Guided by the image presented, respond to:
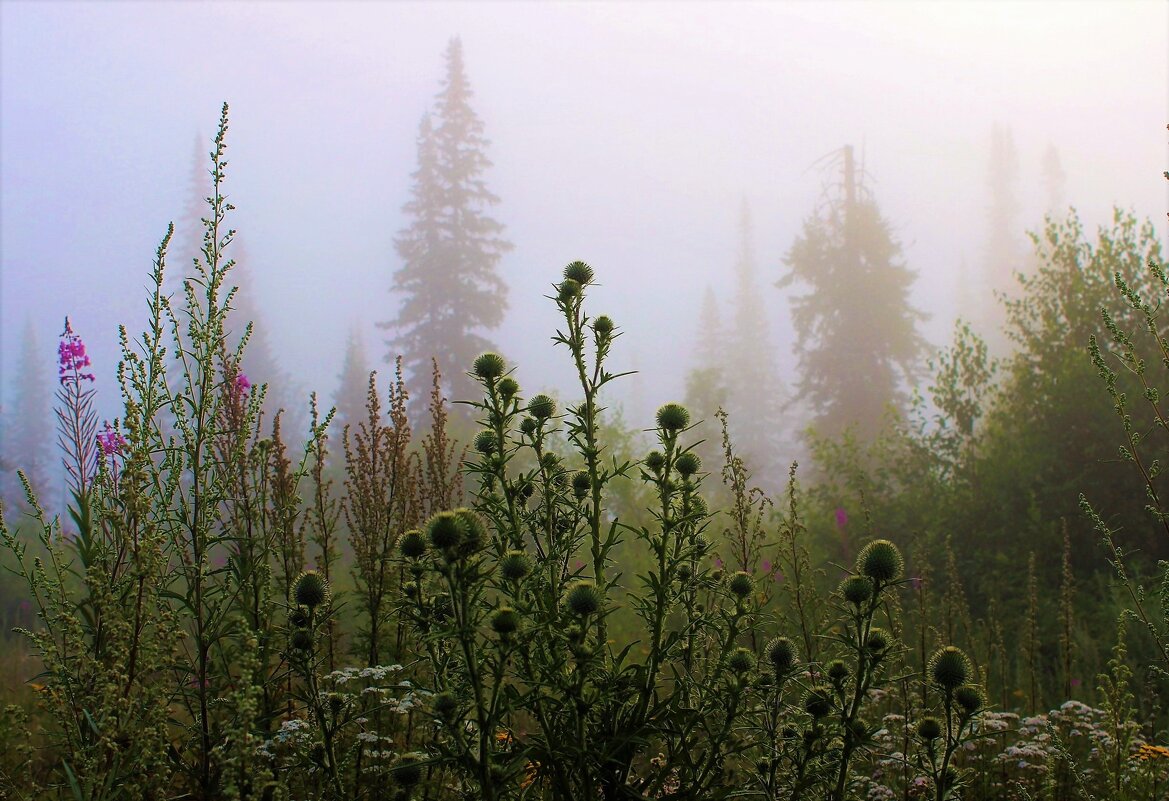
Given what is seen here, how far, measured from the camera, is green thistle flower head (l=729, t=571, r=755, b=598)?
2818mm

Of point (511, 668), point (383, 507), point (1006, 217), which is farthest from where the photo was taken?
point (1006, 217)

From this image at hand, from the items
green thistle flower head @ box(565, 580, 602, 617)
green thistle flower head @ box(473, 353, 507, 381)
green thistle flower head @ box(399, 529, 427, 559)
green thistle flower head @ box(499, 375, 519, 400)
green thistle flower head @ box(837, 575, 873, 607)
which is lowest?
green thistle flower head @ box(837, 575, 873, 607)

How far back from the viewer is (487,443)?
2844 mm

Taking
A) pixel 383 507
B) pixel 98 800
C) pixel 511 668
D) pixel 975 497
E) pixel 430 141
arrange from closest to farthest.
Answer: pixel 98 800 → pixel 511 668 → pixel 383 507 → pixel 975 497 → pixel 430 141

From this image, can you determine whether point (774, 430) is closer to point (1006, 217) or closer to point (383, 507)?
point (1006, 217)

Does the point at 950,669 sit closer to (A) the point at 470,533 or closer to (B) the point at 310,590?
(A) the point at 470,533

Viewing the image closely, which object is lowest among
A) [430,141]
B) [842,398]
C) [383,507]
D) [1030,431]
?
[383,507]

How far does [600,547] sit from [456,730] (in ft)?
2.64

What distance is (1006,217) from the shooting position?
193ft

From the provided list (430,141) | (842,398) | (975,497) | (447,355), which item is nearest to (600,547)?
(975,497)

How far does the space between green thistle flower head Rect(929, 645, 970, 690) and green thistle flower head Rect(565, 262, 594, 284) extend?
1.74 metres

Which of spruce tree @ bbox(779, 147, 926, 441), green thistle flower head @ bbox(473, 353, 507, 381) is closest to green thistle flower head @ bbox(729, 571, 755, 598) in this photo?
green thistle flower head @ bbox(473, 353, 507, 381)

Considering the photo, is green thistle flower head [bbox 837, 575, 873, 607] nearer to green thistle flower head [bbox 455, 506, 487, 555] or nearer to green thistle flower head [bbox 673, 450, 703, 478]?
green thistle flower head [bbox 673, 450, 703, 478]

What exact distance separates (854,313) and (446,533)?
30.6m
